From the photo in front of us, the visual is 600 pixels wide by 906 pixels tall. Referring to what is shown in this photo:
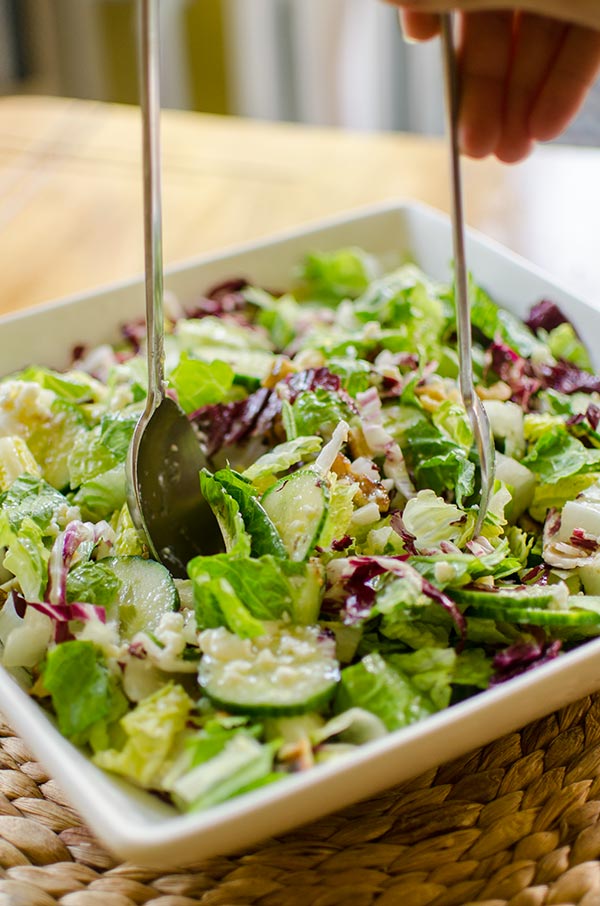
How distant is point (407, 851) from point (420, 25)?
5.31ft

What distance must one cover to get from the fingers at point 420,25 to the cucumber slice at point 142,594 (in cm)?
124

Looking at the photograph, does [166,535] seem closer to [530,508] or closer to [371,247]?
[530,508]

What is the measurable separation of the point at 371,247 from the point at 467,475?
1392 mm

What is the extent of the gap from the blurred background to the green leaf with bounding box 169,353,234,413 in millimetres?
4461

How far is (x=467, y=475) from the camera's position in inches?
80.8

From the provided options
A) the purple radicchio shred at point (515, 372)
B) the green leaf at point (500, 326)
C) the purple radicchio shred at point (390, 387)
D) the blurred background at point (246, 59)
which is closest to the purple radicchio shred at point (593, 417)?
the purple radicchio shred at point (515, 372)

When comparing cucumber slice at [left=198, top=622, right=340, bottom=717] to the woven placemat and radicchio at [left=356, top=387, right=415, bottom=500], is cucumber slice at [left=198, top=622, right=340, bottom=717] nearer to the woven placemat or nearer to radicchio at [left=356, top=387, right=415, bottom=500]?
the woven placemat

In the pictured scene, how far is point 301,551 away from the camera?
183 centimetres

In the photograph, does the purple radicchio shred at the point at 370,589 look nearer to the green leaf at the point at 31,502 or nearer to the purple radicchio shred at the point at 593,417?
the green leaf at the point at 31,502

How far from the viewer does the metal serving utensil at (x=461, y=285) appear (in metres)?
1.81

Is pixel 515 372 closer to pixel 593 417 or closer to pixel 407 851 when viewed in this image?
pixel 593 417

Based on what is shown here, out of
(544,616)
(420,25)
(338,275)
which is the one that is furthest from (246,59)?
(544,616)

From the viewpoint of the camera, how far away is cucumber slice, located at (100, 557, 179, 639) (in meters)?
1.84

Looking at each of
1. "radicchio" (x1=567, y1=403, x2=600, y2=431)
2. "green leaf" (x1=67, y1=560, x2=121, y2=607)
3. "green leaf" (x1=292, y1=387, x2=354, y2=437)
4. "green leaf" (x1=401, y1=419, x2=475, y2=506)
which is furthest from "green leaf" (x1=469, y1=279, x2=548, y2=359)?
"green leaf" (x1=67, y1=560, x2=121, y2=607)
